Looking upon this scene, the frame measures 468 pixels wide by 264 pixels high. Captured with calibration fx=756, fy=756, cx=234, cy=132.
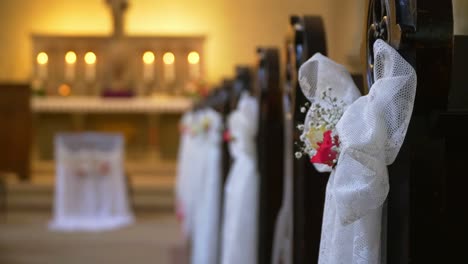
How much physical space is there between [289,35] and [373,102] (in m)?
0.97

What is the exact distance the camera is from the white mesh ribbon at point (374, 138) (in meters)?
1.26

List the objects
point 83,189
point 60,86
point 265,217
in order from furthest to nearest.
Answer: point 60,86 → point 83,189 → point 265,217

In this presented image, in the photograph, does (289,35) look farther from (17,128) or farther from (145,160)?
(145,160)

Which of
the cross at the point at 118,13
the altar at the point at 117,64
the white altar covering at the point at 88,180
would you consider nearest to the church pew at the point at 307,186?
the white altar covering at the point at 88,180

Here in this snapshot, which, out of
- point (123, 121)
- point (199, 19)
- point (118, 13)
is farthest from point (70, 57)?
point (199, 19)

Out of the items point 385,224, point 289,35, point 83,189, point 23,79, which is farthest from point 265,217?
point 23,79

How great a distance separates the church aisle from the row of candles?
4550mm

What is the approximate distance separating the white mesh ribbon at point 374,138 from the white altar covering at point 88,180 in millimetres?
5670

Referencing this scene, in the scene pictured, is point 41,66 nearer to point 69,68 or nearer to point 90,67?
point 69,68

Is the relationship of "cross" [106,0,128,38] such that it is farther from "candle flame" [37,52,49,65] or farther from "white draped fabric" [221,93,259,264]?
"white draped fabric" [221,93,259,264]

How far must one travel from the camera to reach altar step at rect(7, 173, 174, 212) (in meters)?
7.93

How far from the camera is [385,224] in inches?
54.9

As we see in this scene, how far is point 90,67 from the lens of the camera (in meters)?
11.4

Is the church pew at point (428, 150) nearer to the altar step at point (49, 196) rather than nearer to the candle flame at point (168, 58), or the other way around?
the altar step at point (49, 196)
